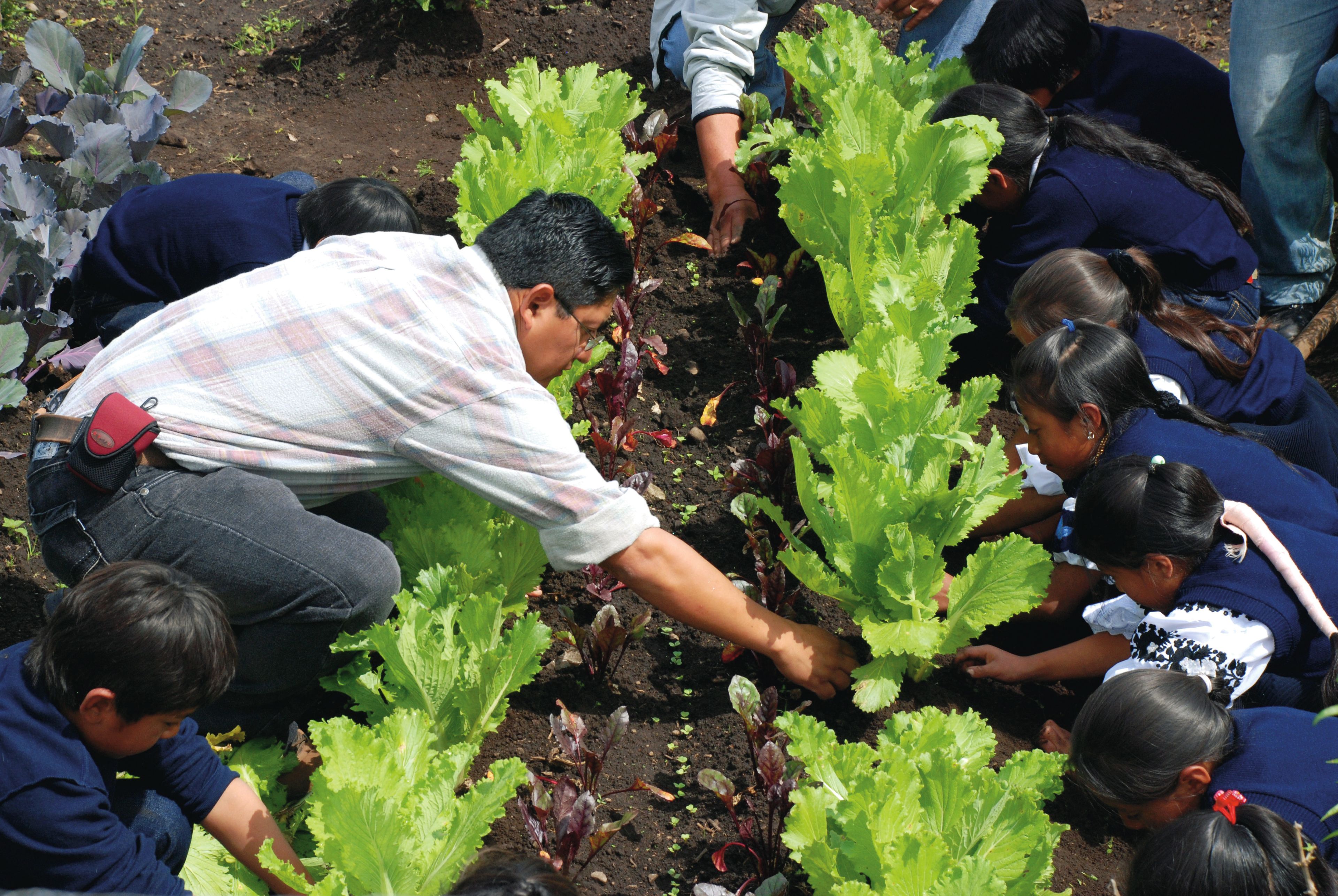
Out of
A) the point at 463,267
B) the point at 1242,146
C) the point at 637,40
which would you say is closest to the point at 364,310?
the point at 463,267

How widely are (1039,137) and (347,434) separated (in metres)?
2.38

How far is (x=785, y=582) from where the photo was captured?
9.26 ft

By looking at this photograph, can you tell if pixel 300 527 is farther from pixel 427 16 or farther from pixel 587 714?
pixel 427 16

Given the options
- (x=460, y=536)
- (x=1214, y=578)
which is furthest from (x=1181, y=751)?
(x=460, y=536)

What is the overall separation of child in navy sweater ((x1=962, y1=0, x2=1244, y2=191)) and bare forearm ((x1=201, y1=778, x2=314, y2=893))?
3266 mm

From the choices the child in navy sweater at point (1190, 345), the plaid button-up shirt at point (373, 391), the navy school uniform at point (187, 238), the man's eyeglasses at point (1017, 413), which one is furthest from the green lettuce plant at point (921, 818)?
the navy school uniform at point (187, 238)

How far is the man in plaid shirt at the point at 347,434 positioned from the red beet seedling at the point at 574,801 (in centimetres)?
34

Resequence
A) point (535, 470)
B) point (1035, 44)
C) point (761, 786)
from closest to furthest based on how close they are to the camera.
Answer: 1. point (535, 470)
2. point (761, 786)
3. point (1035, 44)

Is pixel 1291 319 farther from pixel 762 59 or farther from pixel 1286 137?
pixel 762 59

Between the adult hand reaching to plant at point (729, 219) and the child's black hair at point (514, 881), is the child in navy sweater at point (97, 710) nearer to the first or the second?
the child's black hair at point (514, 881)

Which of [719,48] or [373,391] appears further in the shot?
[719,48]

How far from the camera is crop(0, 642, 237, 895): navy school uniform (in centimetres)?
176

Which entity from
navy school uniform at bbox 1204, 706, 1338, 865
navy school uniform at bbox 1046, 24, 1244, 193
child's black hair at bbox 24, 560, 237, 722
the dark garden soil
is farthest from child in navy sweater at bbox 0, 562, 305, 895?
navy school uniform at bbox 1046, 24, 1244, 193

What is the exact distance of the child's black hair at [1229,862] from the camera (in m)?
1.70
